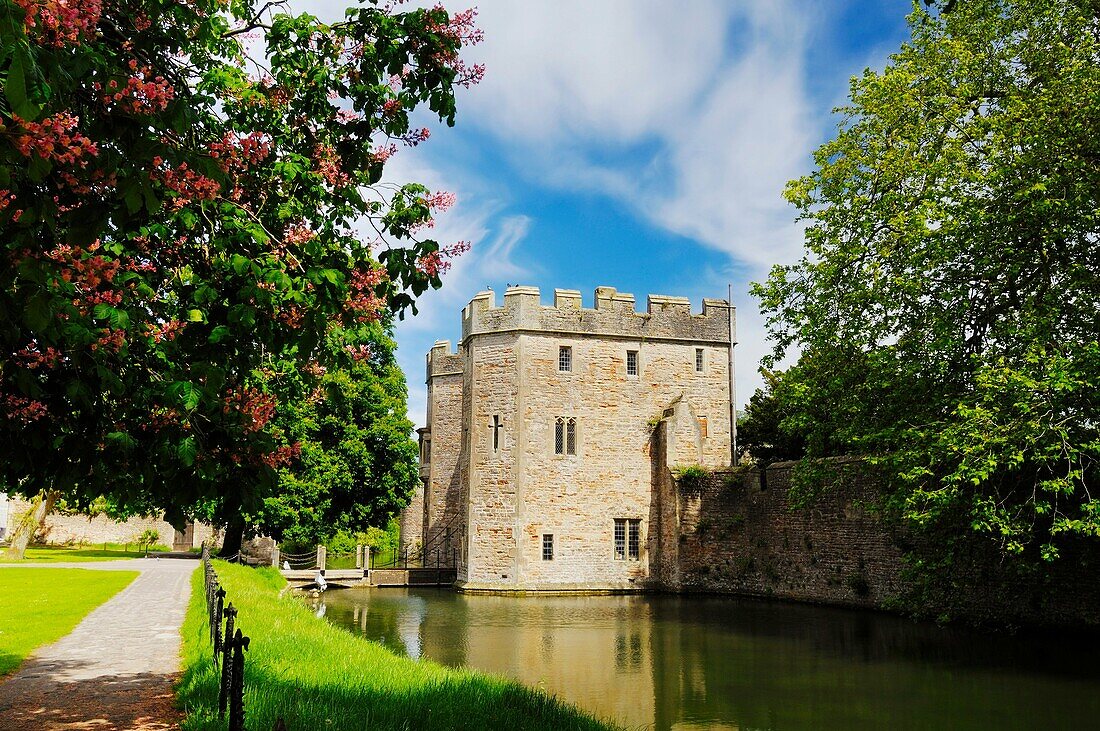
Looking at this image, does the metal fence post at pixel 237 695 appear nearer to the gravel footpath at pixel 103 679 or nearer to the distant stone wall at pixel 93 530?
the gravel footpath at pixel 103 679

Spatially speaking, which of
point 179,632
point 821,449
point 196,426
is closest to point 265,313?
point 196,426

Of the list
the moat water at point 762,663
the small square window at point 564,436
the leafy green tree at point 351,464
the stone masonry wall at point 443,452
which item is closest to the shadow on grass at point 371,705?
the moat water at point 762,663

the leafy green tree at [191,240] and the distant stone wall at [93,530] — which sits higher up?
Result: the leafy green tree at [191,240]

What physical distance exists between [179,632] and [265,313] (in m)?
10.7

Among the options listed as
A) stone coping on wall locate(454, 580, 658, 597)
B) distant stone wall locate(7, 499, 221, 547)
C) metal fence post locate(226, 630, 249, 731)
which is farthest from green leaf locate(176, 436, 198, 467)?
distant stone wall locate(7, 499, 221, 547)

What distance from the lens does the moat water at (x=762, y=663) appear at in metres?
11.8

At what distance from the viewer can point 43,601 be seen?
17.6 meters

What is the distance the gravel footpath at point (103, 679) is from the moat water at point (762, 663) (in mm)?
5116

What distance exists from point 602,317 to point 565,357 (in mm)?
2220

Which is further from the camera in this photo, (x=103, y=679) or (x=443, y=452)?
(x=443, y=452)

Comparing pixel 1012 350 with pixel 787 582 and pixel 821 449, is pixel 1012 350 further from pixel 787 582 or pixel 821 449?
pixel 787 582

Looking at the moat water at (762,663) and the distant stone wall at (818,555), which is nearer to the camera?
Result: the moat water at (762,663)

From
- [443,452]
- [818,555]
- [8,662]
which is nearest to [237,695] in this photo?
[8,662]

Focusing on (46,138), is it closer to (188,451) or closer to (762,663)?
(188,451)
